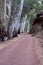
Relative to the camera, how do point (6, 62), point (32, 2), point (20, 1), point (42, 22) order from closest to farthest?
1. point (6, 62)
2. point (42, 22)
3. point (20, 1)
4. point (32, 2)

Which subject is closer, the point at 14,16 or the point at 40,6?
the point at 14,16

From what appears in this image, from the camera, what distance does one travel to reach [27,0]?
105 ft

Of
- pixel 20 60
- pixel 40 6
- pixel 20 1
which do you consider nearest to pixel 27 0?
pixel 40 6

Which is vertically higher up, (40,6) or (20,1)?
(20,1)

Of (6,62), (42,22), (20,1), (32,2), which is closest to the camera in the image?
(6,62)

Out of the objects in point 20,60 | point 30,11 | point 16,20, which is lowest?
point 30,11

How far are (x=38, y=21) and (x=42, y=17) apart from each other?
26.0 inches

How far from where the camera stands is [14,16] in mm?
15180

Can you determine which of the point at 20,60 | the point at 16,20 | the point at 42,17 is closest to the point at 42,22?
the point at 42,17

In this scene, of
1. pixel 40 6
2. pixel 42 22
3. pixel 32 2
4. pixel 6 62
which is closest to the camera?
pixel 6 62

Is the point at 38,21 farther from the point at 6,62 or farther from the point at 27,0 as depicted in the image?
the point at 27,0

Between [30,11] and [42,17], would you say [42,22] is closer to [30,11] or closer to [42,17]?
[42,17]

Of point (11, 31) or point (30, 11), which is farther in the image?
point (30, 11)

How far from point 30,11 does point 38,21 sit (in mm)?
16451
